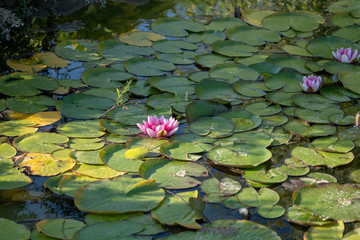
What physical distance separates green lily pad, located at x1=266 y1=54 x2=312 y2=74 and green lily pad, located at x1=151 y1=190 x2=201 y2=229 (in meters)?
2.30

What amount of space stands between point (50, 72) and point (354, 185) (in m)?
3.05

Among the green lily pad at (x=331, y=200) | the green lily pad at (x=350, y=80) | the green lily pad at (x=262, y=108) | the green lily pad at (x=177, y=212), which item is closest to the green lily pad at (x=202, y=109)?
the green lily pad at (x=262, y=108)

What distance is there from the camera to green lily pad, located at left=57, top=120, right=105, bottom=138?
11.0ft

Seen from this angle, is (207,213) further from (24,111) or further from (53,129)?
(24,111)

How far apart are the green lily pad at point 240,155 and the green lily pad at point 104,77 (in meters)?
1.41

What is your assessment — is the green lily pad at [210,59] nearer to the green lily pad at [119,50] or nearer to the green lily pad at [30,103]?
the green lily pad at [119,50]

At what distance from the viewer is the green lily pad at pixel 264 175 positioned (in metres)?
2.88

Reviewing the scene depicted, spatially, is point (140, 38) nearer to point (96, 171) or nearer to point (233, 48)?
point (233, 48)

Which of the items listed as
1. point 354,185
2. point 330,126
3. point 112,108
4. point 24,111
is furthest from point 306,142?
point 24,111

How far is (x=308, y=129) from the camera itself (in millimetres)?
3477

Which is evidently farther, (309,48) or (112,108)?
(309,48)

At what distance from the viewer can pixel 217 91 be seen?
13.1ft

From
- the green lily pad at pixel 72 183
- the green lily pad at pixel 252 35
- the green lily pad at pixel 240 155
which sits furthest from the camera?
the green lily pad at pixel 252 35

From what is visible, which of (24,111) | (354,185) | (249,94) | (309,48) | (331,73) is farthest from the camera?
(309,48)
